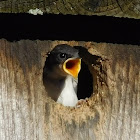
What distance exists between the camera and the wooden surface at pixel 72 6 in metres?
1.85

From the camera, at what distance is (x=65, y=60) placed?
9.25ft

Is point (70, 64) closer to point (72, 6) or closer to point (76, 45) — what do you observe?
point (76, 45)

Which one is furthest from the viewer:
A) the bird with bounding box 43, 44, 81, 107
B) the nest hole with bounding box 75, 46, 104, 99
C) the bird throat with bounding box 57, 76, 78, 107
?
the bird throat with bounding box 57, 76, 78, 107

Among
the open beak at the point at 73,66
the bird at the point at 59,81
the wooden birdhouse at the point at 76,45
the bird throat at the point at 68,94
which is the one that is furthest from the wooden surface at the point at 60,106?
the bird throat at the point at 68,94

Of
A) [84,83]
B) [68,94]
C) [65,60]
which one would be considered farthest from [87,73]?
[65,60]

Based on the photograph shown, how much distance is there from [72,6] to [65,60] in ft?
3.22

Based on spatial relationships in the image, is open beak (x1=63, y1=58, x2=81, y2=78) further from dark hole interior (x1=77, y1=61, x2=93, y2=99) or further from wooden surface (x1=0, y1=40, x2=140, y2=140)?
dark hole interior (x1=77, y1=61, x2=93, y2=99)

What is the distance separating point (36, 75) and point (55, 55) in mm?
A: 838

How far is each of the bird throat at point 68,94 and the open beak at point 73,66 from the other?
0.43 metres

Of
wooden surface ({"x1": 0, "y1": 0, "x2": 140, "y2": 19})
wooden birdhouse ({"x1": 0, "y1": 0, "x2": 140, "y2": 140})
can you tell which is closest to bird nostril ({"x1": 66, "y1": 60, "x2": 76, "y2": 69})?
wooden birdhouse ({"x1": 0, "y1": 0, "x2": 140, "y2": 140})

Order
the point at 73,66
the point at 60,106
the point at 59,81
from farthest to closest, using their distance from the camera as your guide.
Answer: the point at 59,81 < the point at 73,66 < the point at 60,106

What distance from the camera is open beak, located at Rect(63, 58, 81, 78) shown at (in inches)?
99.8

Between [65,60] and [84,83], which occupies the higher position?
[65,60]

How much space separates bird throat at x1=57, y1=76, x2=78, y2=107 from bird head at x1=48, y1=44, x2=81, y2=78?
150mm
